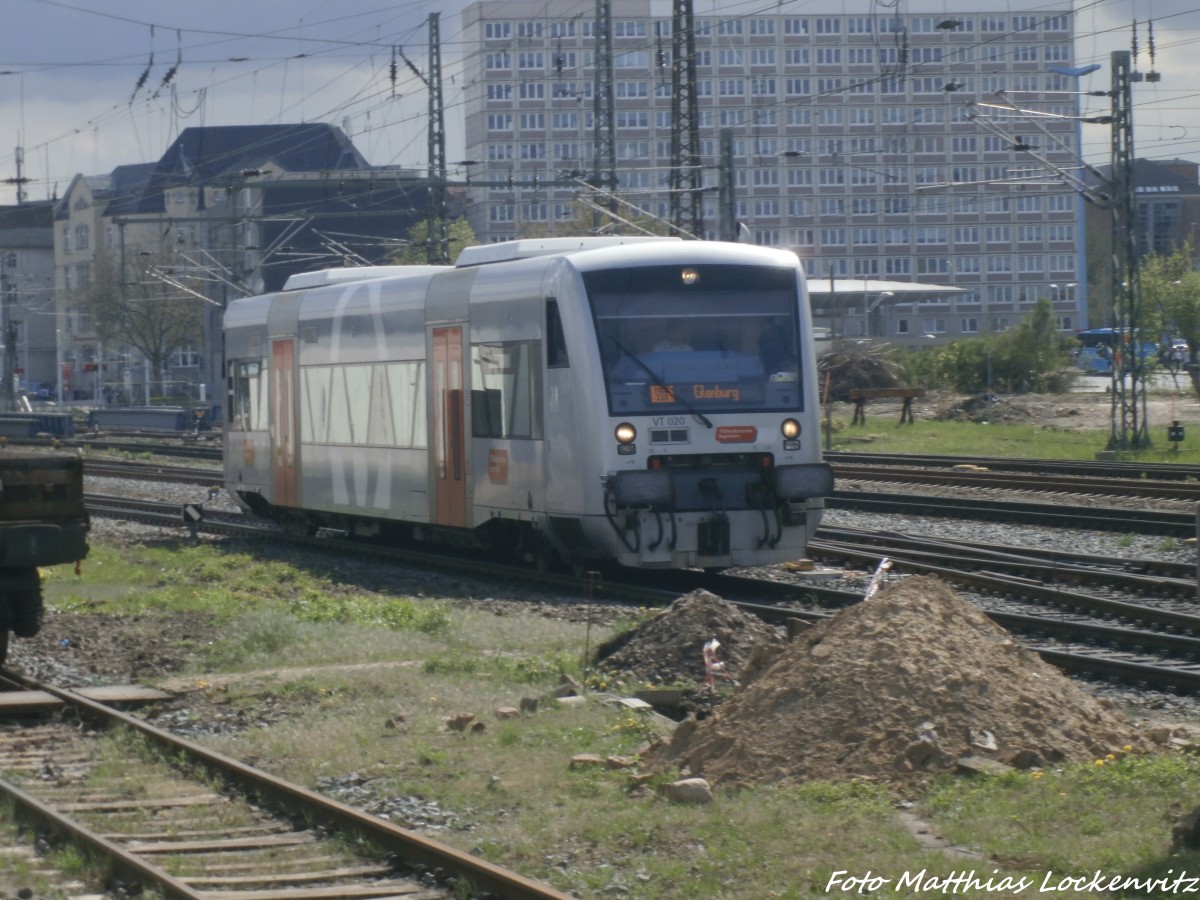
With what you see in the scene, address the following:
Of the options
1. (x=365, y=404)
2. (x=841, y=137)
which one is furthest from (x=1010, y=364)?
(x=841, y=137)

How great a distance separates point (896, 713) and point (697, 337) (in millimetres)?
8192

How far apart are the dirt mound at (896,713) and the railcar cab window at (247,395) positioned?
15.5m

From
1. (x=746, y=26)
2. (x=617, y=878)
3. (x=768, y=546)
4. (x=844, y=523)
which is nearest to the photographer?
(x=617, y=878)

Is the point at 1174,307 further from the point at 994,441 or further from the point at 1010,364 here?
the point at 994,441

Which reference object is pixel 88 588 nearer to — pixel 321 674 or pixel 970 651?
pixel 321 674

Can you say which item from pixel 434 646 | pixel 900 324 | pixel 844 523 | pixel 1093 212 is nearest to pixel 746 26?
pixel 900 324

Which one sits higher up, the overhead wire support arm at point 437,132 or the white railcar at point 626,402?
the overhead wire support arm at point 437,132

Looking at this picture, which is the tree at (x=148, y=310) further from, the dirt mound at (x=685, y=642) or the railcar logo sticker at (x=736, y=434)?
the dirt mound at (x=685, y=642)

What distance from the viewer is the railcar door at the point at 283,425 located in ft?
73.2

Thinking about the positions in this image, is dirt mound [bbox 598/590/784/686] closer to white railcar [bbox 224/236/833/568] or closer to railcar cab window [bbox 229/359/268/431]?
white railcar [bbox 224/236/833/568]

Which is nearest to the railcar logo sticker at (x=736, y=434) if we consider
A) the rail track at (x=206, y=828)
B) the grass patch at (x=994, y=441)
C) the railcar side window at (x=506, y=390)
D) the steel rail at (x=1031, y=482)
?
the railcar side window at (x=506, y=390)

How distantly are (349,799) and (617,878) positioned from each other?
203 cm

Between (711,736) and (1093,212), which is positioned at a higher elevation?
(1093,212)

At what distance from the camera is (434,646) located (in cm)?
1295
